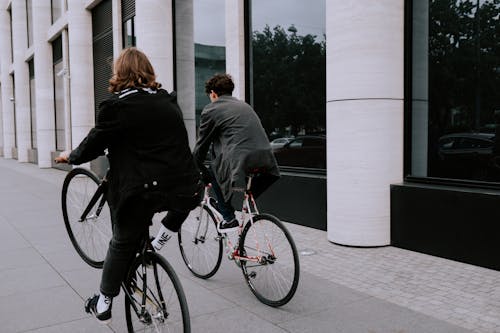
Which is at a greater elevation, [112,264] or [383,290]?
[112,264]

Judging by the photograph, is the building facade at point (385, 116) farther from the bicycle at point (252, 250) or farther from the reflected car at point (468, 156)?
the bicycle at point (252, 250)

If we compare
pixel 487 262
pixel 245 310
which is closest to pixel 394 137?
pixel 487 262

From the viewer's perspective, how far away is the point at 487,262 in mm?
5301

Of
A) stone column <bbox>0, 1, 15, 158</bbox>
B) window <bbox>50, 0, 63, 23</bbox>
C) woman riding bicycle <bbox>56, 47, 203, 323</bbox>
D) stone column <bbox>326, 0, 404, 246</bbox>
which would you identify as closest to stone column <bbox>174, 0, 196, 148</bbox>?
stone column <bbox>326, 0, 404, 246</bbox>

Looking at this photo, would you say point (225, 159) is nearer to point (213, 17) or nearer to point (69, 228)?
point (69, 228)

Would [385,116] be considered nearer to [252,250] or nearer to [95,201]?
[252,250]

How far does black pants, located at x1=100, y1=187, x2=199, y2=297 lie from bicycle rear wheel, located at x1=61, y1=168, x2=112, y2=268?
722 millimetres

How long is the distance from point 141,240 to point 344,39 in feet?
13.1

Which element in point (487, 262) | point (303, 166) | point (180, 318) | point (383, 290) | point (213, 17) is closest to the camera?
point (180, 318)

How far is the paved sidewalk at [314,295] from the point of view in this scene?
3.95 meters

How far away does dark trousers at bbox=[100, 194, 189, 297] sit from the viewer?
3.05 meters

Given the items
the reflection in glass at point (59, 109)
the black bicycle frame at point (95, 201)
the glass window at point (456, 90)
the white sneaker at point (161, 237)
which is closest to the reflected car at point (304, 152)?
the glass window at point (456, 90)

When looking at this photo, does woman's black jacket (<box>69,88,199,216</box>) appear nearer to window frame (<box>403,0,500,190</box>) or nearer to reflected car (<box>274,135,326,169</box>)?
window frame (<box>403,0,500,190</box>)

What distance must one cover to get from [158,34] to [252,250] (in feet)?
27.3
